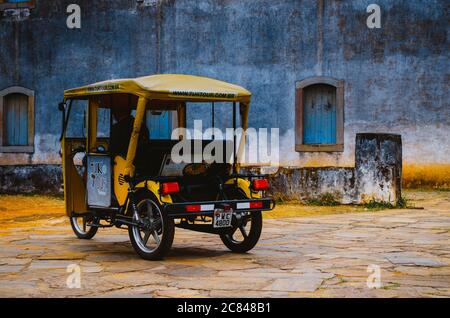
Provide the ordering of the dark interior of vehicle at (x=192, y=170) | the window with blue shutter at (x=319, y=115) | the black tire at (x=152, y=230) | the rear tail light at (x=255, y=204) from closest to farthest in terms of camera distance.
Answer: the black tire at (x=152, y=230)
the rear tail light at (x=255, y=204)
the dark interior of vehicle at (x=192, y=170)
the window with blue shutter at (x=319, y=115)

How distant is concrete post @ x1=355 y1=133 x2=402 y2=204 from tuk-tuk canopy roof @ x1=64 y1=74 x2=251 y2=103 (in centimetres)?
547

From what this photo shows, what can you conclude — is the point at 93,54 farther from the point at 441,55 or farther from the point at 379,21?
the point at 441,55

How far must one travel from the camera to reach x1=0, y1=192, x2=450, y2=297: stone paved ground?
6.25 metres

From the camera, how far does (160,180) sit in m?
7.94

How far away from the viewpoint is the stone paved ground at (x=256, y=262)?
20.5 feet

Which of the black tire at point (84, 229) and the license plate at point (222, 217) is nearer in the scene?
the license plate at point (222, 217)

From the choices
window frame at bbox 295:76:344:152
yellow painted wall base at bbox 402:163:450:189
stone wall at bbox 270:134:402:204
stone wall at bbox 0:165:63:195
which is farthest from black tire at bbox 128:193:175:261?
window frame at bbox 295:76:344:152

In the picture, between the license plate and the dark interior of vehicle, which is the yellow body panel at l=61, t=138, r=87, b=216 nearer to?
the dark interior of vehicle

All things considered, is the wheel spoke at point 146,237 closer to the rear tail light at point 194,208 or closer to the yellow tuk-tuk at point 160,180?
the yellow tuk-tuk at point 160,180

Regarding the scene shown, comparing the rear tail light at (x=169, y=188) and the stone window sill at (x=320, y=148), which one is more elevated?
the stone window sill at (x=320, y=148)

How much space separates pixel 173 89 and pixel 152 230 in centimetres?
153

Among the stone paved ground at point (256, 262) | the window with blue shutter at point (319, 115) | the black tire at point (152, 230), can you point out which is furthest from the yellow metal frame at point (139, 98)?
the window with blue shutter at point (319, 115)

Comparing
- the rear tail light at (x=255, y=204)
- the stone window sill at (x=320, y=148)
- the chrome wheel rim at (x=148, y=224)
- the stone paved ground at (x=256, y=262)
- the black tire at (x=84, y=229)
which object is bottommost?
the stone paved ground at (x=256, y=262)

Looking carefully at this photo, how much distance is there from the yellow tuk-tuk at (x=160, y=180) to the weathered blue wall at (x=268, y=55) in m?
9.71
